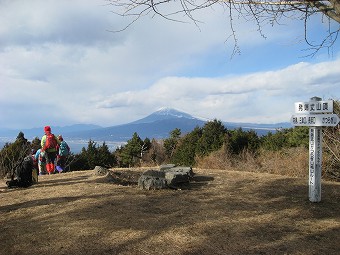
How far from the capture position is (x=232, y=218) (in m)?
5.92

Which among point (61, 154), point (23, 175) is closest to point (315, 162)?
point (23, 175)

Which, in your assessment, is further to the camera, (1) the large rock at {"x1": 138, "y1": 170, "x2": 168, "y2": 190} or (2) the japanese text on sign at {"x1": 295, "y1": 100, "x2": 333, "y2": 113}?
(1) the large rock at {"x1": 138, "y1": 170, "x2": 168, "y2": 190}

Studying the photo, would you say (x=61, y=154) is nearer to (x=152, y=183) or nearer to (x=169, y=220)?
(x=152, y=183)

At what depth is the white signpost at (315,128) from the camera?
7.10m

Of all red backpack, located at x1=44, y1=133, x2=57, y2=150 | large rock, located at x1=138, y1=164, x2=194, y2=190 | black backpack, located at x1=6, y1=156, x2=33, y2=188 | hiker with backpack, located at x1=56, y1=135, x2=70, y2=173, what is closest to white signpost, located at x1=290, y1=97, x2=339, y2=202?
large rock, located at x1=138, y1=164, x2=194, y2=190

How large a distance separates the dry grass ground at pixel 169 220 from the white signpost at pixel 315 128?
339 millimetres

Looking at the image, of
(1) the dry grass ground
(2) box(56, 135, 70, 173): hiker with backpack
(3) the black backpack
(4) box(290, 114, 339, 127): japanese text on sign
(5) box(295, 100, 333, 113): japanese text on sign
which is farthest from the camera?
(2) box(56, 135, 70, 173): hiker with backpack

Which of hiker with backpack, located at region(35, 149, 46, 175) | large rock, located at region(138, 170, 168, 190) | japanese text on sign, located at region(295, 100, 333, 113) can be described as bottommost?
large rock, located at region(138, 170, 168, 190)

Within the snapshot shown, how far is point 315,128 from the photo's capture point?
7.28 meters

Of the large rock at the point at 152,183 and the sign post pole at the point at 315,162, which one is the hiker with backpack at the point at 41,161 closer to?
the large rock at the point at 152,183

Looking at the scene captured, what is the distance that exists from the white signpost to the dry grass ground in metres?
0.34

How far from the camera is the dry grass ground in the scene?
15.6 ft

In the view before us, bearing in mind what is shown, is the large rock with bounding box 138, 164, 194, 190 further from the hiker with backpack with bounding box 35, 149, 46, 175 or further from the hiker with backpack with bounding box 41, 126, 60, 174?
the hiker with backpack with bounding box 35, 149, 46, 175

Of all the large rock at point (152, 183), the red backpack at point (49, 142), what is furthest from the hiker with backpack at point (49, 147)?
the large rock at point (152, 183)
